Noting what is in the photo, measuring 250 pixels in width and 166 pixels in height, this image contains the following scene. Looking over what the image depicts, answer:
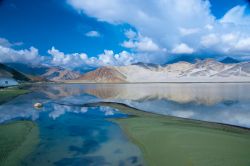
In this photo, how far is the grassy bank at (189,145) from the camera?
37.3 feet

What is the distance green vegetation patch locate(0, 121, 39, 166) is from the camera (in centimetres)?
1160

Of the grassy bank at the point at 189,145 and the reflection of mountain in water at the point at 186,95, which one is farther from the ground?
the reflection of mountain in water at the point at 186,95

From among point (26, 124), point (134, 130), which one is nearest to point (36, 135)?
point (26, 124)

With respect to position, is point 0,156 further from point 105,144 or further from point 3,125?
point 3,125

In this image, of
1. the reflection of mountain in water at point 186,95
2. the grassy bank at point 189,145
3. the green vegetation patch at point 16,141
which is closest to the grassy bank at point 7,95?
the reflection of mountain in water at point 186,95

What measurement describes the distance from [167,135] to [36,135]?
859 centimetres

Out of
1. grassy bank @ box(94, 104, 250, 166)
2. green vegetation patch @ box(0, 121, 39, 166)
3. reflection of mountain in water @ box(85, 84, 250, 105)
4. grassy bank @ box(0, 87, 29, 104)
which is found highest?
reflection of mountain in water @ box(85, 84, 250, 105)

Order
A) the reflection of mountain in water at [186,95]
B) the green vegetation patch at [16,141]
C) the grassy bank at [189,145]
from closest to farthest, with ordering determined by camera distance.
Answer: the grassy bank at [189,145] → the green vegetation patch at [16,141] → the reflection of mountain in water at [186,95]

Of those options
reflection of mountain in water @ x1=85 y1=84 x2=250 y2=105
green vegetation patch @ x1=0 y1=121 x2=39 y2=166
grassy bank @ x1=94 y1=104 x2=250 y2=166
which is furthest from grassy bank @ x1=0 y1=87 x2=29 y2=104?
grassy bank @ x1=94 y1=104 x2=250 y2=166

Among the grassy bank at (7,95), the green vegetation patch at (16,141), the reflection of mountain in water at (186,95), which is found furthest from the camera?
the reflection of mountain in water at (186,95)

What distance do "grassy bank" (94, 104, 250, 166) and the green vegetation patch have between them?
6.06 metres

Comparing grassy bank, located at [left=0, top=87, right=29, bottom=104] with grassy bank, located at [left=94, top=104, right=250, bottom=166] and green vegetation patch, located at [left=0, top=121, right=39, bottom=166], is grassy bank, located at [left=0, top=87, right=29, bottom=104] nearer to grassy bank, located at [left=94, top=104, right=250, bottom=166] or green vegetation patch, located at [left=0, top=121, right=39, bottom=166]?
green vegetation patch, located at [left=0, top=121, right=39, bottom=166]

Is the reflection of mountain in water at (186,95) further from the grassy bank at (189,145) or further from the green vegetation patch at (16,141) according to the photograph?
the green vegetation patch at (16,141)

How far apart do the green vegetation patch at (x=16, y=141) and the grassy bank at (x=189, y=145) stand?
6061 mm
